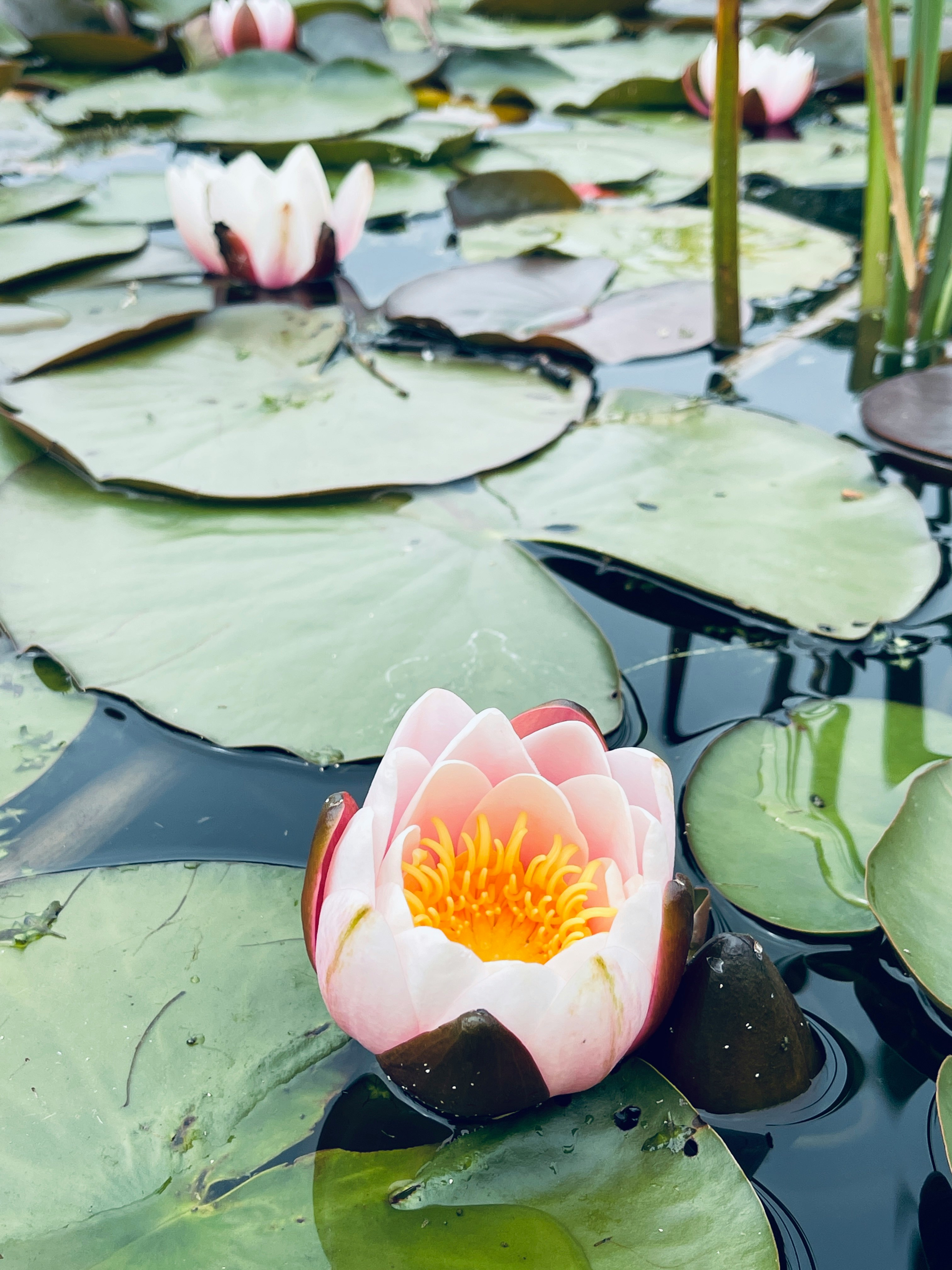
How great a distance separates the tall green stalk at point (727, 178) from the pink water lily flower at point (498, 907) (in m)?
1.53

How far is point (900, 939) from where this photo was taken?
3.34 ft

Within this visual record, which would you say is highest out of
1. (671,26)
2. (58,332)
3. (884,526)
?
(671,26)

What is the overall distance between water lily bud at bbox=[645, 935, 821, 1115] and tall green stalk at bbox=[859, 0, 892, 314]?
1.63 meters

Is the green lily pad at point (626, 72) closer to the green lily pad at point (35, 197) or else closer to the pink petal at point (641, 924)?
the green lily pad at point (35, 197)

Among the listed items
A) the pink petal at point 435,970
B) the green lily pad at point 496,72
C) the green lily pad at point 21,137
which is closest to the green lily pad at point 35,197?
the green lily pad at point 21,137

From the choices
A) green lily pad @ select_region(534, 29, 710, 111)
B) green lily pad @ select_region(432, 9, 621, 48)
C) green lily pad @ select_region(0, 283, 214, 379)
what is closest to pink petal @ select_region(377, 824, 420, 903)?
green lily pad @ select_region(0, 283, 214, 379)

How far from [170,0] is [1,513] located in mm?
4581

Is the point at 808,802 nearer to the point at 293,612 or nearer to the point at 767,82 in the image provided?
the point at 293,612

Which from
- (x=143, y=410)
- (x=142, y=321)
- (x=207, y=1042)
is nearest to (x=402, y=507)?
(x=143, y=410)

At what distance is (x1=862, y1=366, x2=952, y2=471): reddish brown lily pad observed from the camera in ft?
6.43

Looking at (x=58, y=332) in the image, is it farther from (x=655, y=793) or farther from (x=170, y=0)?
(x=170, y=0)

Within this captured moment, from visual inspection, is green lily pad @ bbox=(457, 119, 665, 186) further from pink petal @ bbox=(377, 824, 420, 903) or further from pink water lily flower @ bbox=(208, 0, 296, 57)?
pink petal @ bbox=(377, 824, 420, 903)

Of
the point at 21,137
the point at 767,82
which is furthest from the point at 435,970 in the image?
the point at 767,82

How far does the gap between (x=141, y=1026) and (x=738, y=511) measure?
1364 millimetres
